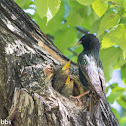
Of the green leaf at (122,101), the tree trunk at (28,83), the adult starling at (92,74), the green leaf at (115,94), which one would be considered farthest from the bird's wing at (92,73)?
the green leaf at (122,101)

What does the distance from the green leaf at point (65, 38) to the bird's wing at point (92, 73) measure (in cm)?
47

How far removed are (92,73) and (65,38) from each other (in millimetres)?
828

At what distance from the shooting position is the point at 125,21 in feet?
9.21

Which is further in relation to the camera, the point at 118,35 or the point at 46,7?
the point at 118,35

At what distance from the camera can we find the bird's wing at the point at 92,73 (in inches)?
84.8

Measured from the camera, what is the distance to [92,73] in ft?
7.57

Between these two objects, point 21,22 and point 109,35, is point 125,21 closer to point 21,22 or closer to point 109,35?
point 109,35

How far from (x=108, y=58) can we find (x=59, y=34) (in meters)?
0.79

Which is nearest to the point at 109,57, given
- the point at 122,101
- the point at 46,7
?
the point at 122,101

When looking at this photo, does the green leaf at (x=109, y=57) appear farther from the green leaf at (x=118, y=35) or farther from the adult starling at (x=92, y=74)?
the green leaf at (x=118, y=35)

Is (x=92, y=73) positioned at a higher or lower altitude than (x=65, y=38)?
lower

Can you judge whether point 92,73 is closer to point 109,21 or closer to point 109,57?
point 109,57

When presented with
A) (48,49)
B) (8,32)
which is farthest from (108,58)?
(8,32)

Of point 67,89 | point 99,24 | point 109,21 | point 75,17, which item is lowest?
point 67,89
